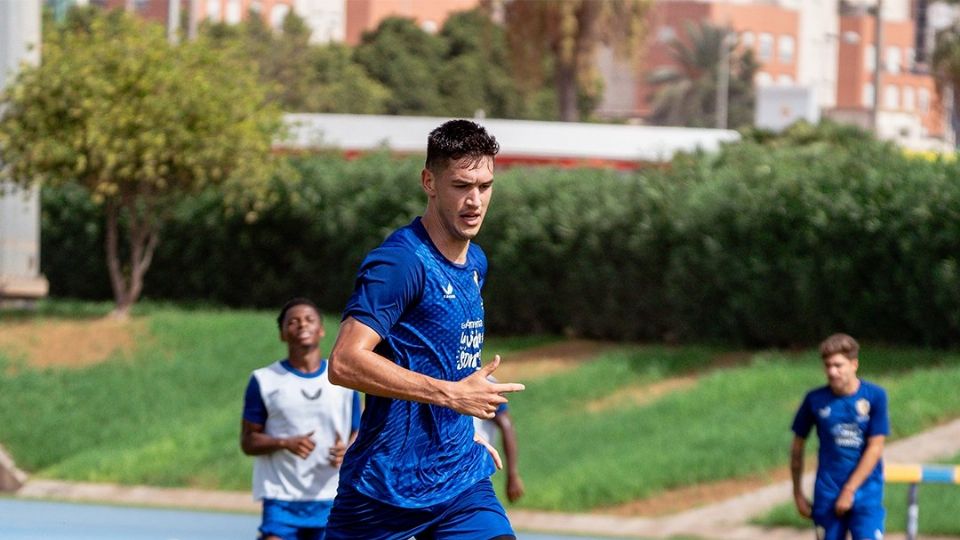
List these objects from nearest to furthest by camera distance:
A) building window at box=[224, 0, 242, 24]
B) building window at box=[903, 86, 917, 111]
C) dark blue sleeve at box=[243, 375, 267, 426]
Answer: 1. dark blue sleeve at box=[243, 375, 267, 426]
2. building window at box=[224, 0, 242, 24]
3. building window at box=[903, 86, 917, 111]

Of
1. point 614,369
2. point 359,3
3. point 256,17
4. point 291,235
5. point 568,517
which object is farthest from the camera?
point 359,3

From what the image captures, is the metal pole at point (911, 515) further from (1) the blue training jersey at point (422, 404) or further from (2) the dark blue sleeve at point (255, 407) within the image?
(1) the blue training jersey at point (422, 404)

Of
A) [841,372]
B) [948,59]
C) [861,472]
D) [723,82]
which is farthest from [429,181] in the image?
[723,82]

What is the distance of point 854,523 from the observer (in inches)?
429

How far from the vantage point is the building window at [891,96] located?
144125 millimetres

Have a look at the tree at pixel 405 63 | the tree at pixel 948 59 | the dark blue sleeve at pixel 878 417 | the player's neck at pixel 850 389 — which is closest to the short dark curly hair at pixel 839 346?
the player's neck at pixel 850 389

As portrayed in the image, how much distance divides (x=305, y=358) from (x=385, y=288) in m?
3.80

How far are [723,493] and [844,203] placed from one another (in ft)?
20.1

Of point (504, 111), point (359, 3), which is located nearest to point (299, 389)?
point (504, 111)

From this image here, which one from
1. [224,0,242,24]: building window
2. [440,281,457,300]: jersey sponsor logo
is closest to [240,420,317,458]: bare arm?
[440,281,457,300]: jersey sponsor logo

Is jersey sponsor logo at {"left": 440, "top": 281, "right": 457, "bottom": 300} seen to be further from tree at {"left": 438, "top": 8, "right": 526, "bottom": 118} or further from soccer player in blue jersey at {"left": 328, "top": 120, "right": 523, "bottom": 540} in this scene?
tree at {"left": 438, "top": 8, "right": 526, "bottom": 118}

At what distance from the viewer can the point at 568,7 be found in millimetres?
50875

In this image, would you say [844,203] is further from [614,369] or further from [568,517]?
[568,517]

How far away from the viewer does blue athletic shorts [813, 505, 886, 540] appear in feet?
35.6
